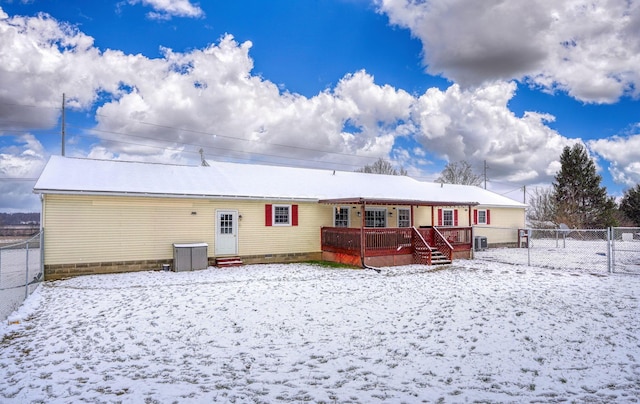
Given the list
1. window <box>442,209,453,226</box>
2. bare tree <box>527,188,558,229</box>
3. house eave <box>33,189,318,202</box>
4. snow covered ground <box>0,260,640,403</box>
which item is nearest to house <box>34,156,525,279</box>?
house eave <box>33,189,318,202</box>

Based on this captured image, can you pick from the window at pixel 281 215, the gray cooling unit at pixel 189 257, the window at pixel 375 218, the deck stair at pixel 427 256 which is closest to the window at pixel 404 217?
the window at pixel 375 218

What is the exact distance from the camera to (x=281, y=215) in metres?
16.8

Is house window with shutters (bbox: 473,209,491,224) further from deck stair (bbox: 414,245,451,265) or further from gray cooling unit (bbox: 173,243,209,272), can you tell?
gray cooling unit (bbox: 173,243,209,272)

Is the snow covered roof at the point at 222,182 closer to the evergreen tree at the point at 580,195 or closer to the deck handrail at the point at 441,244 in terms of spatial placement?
the deck handrail at the point at 441,244

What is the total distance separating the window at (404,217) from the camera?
2019 centimetres

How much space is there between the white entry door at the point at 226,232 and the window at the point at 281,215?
1409mm

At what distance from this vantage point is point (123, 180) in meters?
14.8

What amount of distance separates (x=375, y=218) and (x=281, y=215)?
5226 mm

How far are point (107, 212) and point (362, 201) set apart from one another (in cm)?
915

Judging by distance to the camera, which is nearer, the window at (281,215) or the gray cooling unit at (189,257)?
the gray cooling unit at (189,257)

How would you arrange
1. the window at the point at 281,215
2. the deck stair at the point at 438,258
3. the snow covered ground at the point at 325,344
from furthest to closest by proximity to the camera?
the window at the point at 281,215, the deck stair at the point at 438,258, the snow covered ground at the point at 325,344

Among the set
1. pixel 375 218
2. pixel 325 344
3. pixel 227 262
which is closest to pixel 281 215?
pixel 227 262

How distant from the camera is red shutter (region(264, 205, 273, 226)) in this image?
53.6ft

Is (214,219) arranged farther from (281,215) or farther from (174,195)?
(281,215)
